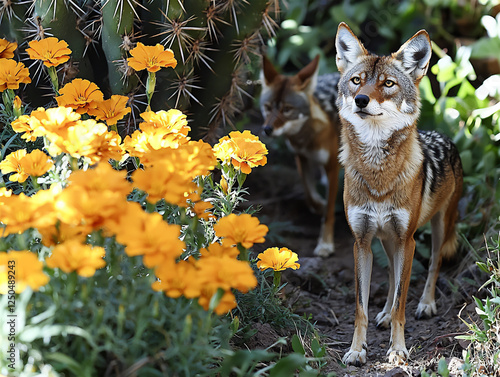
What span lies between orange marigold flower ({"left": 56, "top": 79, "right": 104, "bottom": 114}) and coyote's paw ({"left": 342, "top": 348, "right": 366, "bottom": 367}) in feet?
6.42

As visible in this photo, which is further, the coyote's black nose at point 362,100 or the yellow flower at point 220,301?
the coyote's black nose at point 362,100

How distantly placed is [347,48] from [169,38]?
1150 millimetres

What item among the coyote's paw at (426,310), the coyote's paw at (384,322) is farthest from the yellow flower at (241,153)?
the coyote's paw at (426,310)

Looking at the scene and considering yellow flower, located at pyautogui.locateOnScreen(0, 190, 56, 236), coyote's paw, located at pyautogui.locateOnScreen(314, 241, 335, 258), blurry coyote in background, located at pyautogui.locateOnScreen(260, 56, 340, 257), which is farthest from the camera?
blurry coyote in background, located at pyautogui.locateOnScreen(260, 56, 340, 257)

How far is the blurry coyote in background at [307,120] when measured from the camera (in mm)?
5418

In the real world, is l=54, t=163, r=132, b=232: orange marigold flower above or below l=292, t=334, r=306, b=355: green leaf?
above

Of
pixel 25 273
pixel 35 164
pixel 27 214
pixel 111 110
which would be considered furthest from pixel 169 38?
pixel 25 273

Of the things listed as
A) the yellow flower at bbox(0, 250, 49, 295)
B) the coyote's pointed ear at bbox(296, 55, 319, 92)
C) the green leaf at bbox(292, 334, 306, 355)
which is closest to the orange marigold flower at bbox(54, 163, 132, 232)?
the yellow flower at bbox(0, 250, 49, 295)

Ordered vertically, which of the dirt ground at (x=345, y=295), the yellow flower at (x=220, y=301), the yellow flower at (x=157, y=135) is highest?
the yellow flower at (x=157, y=135)

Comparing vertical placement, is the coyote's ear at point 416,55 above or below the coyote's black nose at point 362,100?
above

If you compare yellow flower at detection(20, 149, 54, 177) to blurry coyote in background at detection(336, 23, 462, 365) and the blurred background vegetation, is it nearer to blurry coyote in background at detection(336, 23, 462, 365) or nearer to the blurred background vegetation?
the blurred background vegetation

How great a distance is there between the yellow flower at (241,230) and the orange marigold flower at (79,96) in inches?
39.9

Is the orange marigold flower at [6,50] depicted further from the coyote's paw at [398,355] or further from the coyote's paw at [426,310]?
the coyote's paw at [426,310]

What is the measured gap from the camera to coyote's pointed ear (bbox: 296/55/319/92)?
5.44 metres
